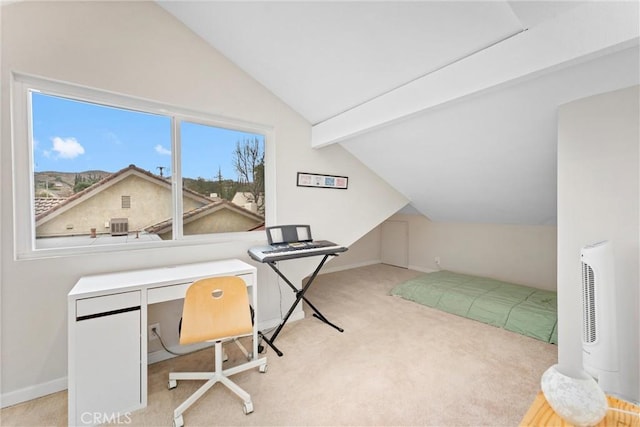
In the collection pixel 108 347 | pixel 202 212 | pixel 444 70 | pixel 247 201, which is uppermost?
pixel 444 70

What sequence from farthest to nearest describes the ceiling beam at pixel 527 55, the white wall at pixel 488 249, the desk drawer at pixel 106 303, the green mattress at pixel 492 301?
the white wall at pixel 488 249, the green mattress at pixel 492 301, the desk drawer at pixel 106 303, the ceiling beam at pixel 527 55

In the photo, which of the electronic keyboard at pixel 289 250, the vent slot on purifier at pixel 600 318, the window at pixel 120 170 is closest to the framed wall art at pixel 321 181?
the window at pixel 120 170

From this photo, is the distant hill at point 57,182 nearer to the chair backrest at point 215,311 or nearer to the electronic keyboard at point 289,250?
the chair backrest at point 215,311

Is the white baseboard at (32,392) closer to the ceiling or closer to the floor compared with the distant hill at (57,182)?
closer to the floor

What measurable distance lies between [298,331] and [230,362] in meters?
0.77

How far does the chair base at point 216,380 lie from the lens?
164 cm

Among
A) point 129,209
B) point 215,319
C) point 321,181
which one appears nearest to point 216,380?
point 215,319

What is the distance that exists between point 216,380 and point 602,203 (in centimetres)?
279

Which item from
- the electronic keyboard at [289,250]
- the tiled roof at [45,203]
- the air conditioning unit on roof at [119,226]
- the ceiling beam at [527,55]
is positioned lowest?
the electronic keyboard at [289,250]

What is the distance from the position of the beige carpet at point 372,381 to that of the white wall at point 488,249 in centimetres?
157

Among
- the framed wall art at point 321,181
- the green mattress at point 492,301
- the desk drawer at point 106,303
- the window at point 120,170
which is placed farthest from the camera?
the framed wall art at point 321,181

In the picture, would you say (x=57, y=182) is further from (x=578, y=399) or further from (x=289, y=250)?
(x=578, y=399)

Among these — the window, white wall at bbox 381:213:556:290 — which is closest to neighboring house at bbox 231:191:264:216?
the window

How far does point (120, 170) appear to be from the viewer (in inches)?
89.4
